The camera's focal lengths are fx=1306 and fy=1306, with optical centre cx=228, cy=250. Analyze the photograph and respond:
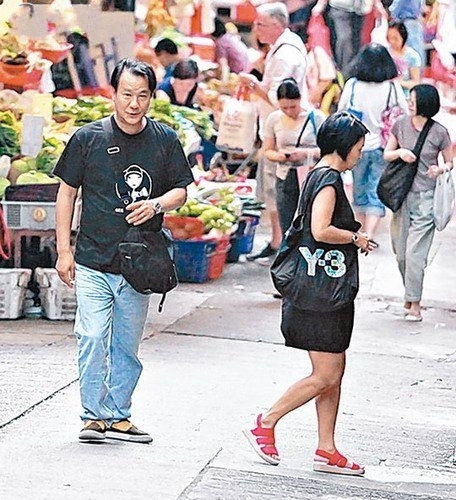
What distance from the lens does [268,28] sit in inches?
478

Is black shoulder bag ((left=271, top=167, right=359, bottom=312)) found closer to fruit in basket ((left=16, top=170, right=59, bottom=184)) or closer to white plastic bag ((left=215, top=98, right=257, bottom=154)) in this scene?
fruit in basket ((left=16, top=170, right=59, bottom=184))

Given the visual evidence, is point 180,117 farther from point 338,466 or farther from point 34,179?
point 338,466

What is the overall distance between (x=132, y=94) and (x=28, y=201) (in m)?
3.42

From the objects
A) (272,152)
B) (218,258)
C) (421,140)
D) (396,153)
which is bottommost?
(218,258)

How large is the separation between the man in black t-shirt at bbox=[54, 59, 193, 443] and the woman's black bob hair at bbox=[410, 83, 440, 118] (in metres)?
3.78

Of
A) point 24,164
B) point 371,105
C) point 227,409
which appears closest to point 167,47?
point 371,105

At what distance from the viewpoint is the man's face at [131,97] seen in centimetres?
609

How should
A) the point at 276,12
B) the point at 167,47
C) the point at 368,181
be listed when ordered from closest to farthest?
the point at 276,12 → the point at 368,181 → the point at 167,47

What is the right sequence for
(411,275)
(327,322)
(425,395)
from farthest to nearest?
(411,275) → (425,395) → (327,322)

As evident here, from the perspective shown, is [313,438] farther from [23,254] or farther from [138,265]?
[23,254]

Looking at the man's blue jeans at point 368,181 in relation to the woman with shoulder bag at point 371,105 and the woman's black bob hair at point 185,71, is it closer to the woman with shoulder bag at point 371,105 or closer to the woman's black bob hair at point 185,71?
the woman with shoulder bag at point 371,105

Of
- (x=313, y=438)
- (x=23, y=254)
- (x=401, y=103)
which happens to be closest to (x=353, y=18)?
(x=401, y=103)

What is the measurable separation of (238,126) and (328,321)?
6650 mm

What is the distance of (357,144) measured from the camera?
19.8ft
